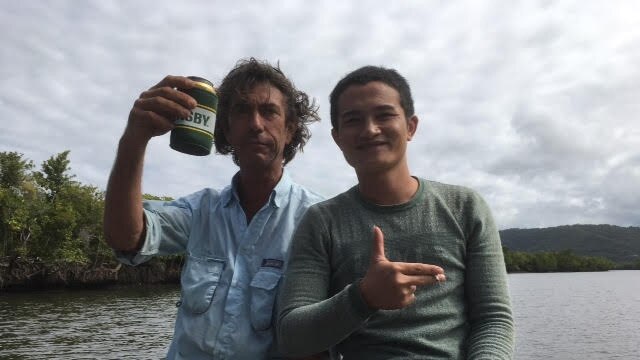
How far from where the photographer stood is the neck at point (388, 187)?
2.95 m

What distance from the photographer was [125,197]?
277 centimetres

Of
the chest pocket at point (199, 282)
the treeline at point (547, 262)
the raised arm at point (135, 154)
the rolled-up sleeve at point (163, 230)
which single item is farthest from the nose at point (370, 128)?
the treeline at point (547, 262)

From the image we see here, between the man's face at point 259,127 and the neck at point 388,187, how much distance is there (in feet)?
2.52

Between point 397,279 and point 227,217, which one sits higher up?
point 227,217

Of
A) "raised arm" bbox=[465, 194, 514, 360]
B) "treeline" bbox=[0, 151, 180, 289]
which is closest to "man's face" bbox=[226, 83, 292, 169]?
"raised arm" bbox=[465, 194, 514, 360]

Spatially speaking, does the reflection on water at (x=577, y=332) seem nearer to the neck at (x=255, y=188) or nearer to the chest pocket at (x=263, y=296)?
the neck at (x=255, y=188)

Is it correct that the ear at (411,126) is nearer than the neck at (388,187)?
No

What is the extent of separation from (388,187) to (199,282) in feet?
4.52

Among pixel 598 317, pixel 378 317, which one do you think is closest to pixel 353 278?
pixel 378 317

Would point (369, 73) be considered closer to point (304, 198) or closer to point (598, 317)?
point (304, 198)

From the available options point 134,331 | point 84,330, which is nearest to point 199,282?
point 134,331

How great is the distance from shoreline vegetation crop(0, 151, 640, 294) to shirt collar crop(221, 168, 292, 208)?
47468 millimetres

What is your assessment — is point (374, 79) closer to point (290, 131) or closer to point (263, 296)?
point (290, 131)

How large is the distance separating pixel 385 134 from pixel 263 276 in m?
1.22
